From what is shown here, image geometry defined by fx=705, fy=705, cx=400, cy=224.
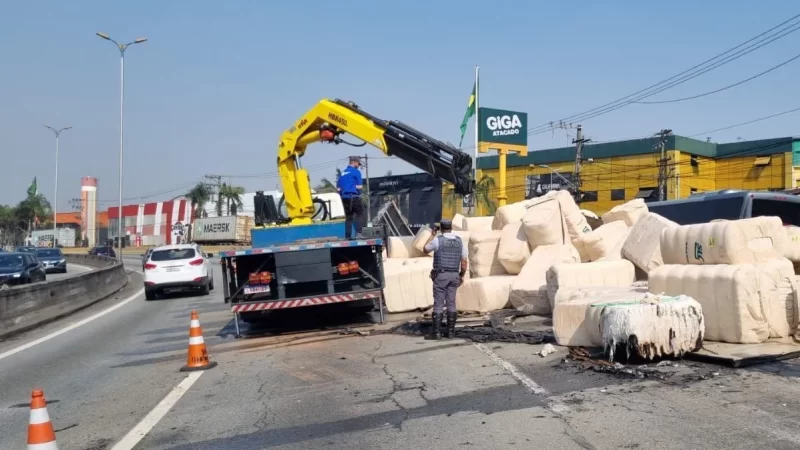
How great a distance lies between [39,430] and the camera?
470 centimetres

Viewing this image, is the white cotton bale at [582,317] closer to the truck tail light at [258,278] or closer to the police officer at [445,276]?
the police officer at [445,276]

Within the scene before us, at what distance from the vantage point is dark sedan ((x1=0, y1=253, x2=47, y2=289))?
2520cm

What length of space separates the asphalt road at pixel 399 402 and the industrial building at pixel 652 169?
4234 centimetres

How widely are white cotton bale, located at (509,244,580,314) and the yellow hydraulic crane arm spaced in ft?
5.56

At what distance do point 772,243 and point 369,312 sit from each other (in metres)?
7.69

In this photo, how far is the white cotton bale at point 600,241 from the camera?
12.3 metres

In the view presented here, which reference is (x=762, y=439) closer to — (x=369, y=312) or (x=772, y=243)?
(x=772, y=243)

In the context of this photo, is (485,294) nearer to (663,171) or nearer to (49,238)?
(663,171)

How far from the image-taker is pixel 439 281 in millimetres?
10281

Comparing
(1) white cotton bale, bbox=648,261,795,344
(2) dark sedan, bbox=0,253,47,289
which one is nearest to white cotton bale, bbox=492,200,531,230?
(1) white cotton bale, bbox=648,261,795,344

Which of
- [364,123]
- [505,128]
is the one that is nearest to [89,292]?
[364,123]

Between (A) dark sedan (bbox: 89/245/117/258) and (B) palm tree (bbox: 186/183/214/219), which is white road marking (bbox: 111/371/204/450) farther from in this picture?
(B) palm tree (bbox: 186/183/214/219)

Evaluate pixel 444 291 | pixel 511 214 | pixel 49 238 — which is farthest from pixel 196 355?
pixel 49 238

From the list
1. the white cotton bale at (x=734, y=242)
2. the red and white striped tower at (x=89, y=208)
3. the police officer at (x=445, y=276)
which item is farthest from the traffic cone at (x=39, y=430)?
the red and white striped tower at (x=89, y=208)
